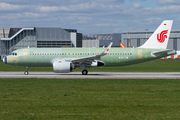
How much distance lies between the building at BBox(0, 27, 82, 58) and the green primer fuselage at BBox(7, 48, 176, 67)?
255ft

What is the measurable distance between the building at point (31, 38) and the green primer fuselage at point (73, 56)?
77.7m

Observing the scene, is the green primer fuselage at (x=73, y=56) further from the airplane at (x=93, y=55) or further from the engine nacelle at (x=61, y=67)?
the engine nacelle at (x=61, y=67)

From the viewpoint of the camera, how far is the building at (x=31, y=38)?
378 ft

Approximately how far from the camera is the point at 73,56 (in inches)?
1539

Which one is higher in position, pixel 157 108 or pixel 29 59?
pixel 29 59

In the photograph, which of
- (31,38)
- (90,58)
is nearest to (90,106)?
(90,58)

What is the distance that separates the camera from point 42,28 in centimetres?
11819

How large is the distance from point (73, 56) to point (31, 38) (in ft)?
265

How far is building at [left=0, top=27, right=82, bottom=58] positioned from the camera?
378 feet

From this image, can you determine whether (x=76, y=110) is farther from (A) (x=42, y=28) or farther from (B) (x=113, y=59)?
(A) (x=42, y=28)

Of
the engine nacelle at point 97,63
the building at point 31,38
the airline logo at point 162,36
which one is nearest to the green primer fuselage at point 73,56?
the engine nacelle at point 97,63

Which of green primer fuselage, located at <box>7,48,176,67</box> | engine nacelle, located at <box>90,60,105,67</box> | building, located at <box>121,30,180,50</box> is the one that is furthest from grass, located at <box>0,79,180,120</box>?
building, located at <box>121,30,180,50</box>

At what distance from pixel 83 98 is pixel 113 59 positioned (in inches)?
852

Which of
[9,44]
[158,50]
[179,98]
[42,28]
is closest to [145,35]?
[42,28]
